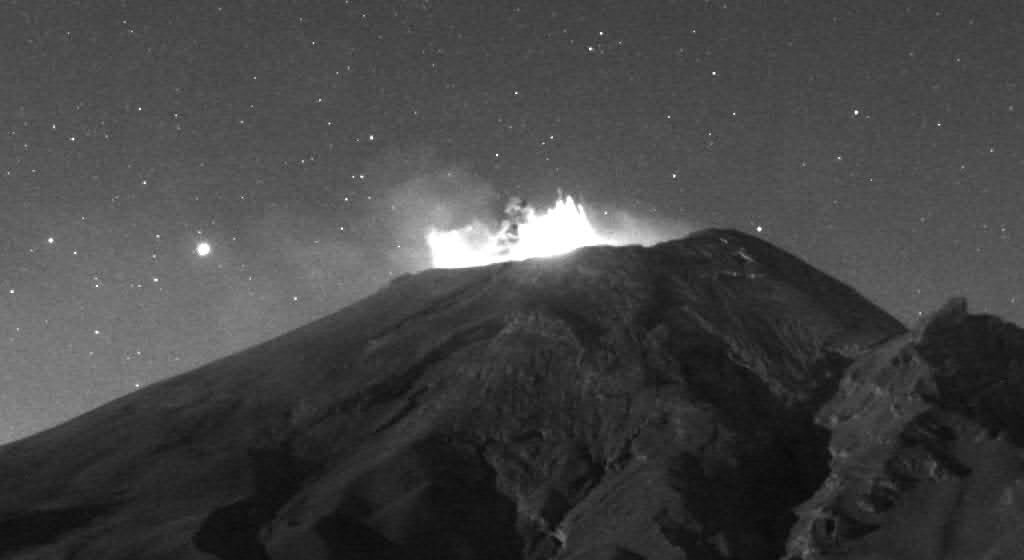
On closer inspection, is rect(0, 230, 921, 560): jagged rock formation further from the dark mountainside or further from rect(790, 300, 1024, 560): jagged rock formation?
rect(790, 300, 1024, 560): jagged rock formation

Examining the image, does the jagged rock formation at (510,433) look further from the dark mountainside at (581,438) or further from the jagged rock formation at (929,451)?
the jagged rock formation at (929,451)

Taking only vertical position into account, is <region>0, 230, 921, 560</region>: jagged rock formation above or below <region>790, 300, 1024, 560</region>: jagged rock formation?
above

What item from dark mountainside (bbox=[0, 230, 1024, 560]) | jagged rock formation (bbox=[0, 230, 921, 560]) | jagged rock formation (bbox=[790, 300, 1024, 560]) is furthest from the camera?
jagged rock formation (bbox=[0, 230, 921, 560])

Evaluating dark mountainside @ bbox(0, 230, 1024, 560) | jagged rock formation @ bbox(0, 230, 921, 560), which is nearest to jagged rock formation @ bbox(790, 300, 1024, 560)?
dark mountainside @ bbox(0, 230, 1024, 560)

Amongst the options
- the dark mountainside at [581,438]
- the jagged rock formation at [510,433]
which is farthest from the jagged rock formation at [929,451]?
the jagged rock formation at [510,433]

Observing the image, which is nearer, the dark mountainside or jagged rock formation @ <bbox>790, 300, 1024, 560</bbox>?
jagged rock formation @ <bbox>790, 300, 1024, 560</bbox>

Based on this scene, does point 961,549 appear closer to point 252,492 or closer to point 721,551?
point 721,551

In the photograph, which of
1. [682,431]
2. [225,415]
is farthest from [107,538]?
[682,431]
